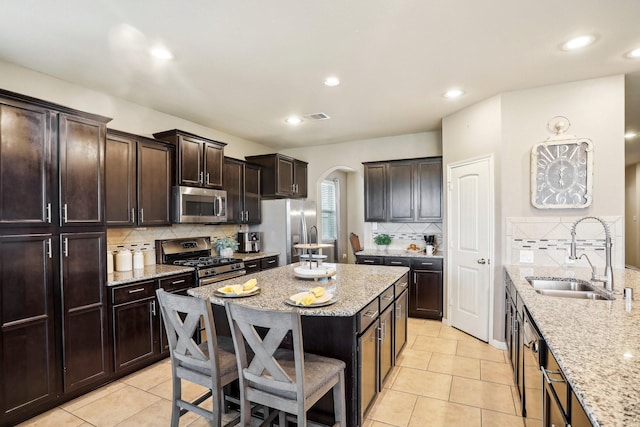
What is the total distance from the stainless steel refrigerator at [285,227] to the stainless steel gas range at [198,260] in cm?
86

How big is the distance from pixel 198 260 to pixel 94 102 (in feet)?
6.65

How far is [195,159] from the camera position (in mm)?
4109

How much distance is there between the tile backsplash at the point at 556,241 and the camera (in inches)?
127

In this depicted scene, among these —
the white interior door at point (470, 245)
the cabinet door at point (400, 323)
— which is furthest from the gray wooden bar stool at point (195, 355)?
the white interior door at point (470, 245)

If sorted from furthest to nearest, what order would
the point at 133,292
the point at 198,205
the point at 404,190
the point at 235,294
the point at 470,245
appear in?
the point at 404,190, the point at 198,205, the point at 470,245, the point at 133,292, the point at 235,294

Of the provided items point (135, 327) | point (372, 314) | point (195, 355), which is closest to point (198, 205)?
point (135, 327)

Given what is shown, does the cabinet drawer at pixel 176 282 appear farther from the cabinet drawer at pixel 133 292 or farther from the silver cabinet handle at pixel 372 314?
the silver cabinet handle at pixel 372 314

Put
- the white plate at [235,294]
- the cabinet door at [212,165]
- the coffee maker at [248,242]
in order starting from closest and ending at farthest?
the white plate at [235,294], the cabinet door at [212,165], the coffee maker at [248,242]

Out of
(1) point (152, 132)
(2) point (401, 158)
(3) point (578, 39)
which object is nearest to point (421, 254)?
(2) point (401, 158)

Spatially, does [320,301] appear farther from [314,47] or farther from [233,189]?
[233,189]

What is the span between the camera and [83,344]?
2.74 meters

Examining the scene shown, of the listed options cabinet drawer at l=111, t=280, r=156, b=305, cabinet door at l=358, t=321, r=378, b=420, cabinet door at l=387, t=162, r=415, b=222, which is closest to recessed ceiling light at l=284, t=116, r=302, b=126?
cabinet door at l=387, t=162, r=415, b=222

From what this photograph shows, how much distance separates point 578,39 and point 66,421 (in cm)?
473

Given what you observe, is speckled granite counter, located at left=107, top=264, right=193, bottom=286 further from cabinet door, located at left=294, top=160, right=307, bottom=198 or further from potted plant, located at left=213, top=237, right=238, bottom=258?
cabinet door, located at left=294, top=160, right=307, bottom=198
